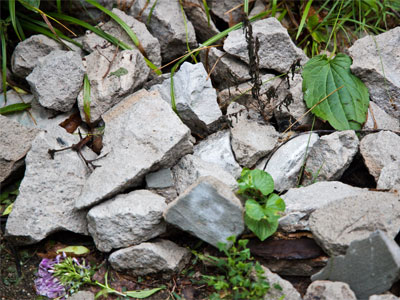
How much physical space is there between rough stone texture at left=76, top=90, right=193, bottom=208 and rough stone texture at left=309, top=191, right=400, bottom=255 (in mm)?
873

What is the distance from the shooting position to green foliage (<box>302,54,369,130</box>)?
2.83 m

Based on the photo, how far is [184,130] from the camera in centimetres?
256

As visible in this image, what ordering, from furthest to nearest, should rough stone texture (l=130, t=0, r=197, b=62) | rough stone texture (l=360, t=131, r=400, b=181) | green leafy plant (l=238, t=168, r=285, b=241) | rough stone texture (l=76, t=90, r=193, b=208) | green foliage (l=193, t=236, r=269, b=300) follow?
rough stone texture (l=130, t=0, r=197, b=62), rough stone texture (l=360, t=131, r=400, b=181), rough stone texture (l=76, t=90, r=193, b=208), green leafy plant (l=238, t=168, r=285, b=241), green foliage (l=193, t=236, r=269, b=300)

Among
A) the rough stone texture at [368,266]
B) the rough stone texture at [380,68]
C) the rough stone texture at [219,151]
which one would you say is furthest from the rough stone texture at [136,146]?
the rough stone texture at [380,68]

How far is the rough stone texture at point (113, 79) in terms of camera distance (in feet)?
9.53

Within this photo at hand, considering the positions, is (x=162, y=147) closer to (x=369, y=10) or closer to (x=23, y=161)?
(x=23, y=161)

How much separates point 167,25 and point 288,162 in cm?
141

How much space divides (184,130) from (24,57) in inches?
55.4

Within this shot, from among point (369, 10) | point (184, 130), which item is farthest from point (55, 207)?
point (369, 10)

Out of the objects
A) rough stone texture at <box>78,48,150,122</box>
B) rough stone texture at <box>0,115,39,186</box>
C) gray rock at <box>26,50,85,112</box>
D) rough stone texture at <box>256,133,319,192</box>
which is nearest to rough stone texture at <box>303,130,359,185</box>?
rough stone texture at <box>256,133,319,192</box>

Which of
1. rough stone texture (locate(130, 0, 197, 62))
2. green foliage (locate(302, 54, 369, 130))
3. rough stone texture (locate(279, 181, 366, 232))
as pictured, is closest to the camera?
rough stone texture (locate(279, 181, 366, 232))

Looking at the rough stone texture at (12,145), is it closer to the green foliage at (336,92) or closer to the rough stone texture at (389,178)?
the green foliage at (336,92)

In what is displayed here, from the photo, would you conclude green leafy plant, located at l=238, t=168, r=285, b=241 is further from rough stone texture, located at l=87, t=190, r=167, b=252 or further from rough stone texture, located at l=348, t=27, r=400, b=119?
rough stone texture, located at l=348, t=27, r=400, b=119

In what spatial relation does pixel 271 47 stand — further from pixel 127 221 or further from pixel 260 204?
pixel 127 221
